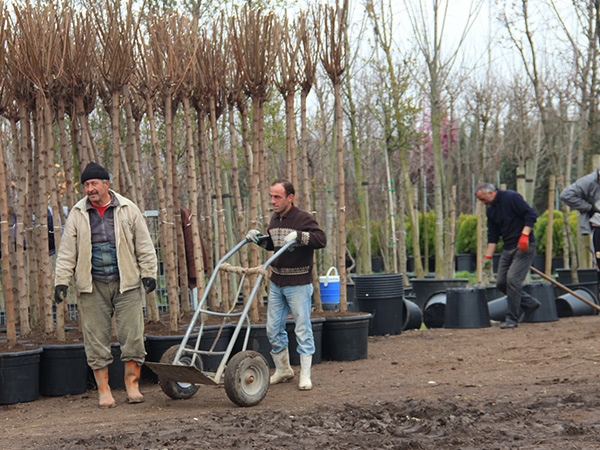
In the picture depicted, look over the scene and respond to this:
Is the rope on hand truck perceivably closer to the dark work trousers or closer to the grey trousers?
the grey trousers

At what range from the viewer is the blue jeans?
7281 millimetres

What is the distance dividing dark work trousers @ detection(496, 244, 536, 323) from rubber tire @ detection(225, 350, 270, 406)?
5525 millimetres

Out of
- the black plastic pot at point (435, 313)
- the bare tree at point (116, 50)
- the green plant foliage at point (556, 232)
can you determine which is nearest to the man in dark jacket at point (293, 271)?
the bare tree at point (116, 50)

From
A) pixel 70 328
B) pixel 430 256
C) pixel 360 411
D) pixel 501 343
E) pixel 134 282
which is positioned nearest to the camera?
pixel 360 411

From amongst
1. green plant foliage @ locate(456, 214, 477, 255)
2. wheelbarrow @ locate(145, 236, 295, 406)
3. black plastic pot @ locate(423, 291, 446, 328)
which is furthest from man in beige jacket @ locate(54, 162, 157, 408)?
green plant foliage @ locate(456, 214, 477, 255)

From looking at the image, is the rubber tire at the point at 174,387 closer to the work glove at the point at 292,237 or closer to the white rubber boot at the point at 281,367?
the white rubber boot at the point at 281,367

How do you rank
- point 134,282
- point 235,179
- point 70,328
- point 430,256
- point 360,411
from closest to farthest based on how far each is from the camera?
point 360,411 < point 134,282 < point 70,328 < point 235,179 < point 430,256

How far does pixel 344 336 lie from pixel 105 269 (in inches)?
115

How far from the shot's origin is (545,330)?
36.0ft

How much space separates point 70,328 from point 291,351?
2111 millimetres

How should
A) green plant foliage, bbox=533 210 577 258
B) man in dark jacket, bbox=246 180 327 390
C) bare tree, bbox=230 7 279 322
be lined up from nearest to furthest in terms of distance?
man in dark jacket, bbox=246 180 327 390 → bare tree, bbox=230 7 279 322 → green plant foliage, bbox=533 210 577 258

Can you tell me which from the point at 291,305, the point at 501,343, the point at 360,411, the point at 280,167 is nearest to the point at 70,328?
the point at 291,305

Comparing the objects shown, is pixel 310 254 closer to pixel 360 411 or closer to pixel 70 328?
pixel 360 411

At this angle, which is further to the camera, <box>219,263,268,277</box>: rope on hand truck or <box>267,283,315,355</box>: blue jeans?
<box>267,283,315,355</box>: blue jeans
